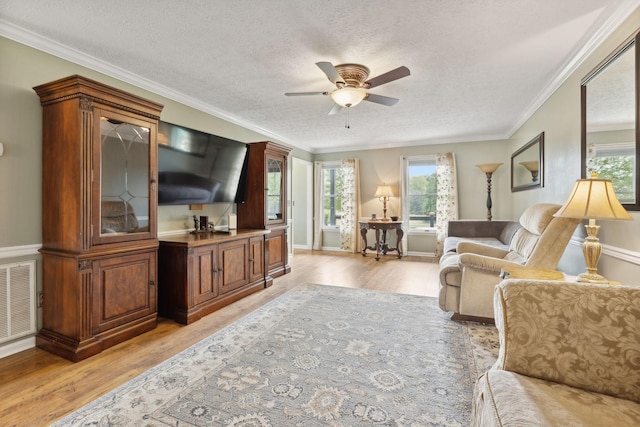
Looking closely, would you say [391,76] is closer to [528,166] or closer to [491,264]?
[491,264]

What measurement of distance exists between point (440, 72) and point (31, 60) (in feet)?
11.5

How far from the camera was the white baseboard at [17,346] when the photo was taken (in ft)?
7.47

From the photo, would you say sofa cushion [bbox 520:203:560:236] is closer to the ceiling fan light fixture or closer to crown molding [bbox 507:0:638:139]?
crown molding [bbox 507:0:638:139]

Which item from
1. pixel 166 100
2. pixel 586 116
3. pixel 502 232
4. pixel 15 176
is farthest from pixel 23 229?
→ pixel 502 232

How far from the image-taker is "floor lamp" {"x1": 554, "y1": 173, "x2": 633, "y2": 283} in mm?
1682

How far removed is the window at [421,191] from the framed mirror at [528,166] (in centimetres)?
149

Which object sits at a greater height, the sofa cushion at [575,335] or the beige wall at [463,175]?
the beige wall at [463,175]

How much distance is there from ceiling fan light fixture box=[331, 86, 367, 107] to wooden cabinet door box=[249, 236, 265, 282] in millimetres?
2050

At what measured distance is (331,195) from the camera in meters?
7.39

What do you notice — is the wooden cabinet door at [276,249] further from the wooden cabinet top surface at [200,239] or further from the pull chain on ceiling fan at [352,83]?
the pull chain on ceiling fan at [352,83]

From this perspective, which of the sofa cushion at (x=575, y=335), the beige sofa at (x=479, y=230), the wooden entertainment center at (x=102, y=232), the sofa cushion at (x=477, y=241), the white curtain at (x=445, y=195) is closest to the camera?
the sofa cushion at (x=575, y=335)

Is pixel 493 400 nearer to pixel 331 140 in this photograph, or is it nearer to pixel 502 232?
pixel 502 232

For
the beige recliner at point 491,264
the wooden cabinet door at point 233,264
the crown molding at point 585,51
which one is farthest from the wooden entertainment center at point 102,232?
the crown molding at point 585,51

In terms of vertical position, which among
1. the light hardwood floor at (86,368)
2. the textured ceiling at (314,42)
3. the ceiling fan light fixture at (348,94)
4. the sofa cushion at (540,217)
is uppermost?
the textured ceiling at (314,42)
